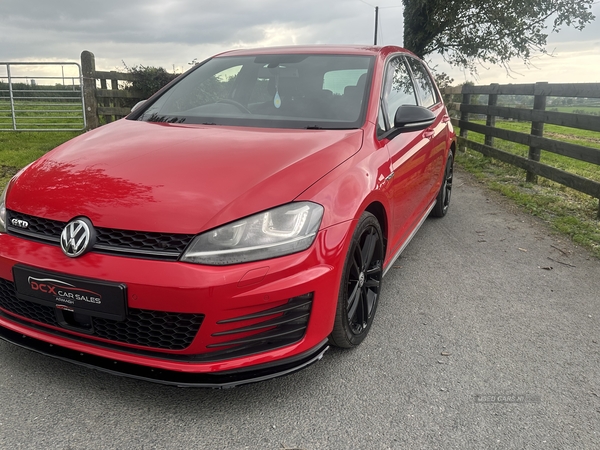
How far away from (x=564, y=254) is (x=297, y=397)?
332cm

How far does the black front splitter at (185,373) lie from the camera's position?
2.04 meters

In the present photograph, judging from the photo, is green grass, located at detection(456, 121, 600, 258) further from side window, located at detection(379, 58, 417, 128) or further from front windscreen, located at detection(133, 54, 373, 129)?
front windscreen, located at detection(133, 54, 373, 129)

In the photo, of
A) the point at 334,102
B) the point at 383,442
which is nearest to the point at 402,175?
the point at 334,102

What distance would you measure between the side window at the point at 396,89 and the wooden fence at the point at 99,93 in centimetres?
750

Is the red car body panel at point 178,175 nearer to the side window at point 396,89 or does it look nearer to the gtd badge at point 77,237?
the gtd badge at point 77,237

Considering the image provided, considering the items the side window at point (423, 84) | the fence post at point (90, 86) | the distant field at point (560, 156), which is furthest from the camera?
the fence post at point (90, 86)

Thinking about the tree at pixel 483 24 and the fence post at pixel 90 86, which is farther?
the tree at pixel 483 24

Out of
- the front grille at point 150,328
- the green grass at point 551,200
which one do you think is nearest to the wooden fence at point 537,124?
the green grass at point 551,200

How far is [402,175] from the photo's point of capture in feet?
10.6

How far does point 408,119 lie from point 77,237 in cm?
199

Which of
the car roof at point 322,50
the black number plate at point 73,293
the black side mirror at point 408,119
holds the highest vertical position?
the car roof at point 322,50

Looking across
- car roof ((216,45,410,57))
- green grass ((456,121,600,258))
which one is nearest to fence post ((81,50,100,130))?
car roof ((216,45,410,57))

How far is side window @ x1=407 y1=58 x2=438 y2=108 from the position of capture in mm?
4441

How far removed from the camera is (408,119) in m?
3.07
